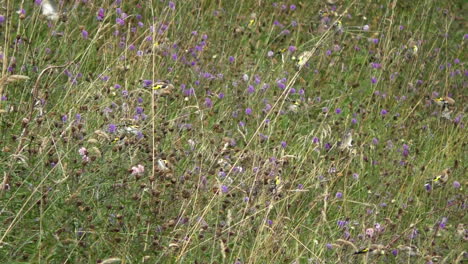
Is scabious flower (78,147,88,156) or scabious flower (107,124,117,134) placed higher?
scabious flower (78,147,88,156)

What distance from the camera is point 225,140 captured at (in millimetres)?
3406

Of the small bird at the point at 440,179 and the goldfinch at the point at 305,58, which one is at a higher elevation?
the goldfinch at the point at 305,58

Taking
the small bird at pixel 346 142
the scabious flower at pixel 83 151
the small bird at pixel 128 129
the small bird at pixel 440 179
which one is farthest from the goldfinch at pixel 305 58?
the scabious flower at pixel 83 151

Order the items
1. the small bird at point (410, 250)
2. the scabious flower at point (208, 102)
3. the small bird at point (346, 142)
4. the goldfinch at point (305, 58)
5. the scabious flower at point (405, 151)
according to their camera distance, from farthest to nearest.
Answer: the scabious flower at point (405, 151), the scabious flower at point (208, 102), the small bird at point (346, 142), the goldfinch at point (305, 58), the small bird at point (410, 250)

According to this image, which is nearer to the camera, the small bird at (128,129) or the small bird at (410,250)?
the small bird at (128,129)

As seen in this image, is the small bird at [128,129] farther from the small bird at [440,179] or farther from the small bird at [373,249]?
the small bird at [440,179]

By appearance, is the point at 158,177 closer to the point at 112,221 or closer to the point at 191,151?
the point at 112,221

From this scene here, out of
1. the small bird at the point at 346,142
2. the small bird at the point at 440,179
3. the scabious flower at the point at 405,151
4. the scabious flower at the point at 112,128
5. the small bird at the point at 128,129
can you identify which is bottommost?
the scabious flower at the point at 405,151

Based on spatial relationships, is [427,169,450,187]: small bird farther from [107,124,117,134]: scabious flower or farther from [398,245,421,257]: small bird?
[107,124,117,134]: scabious flower

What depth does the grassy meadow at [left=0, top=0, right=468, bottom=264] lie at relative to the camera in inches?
119

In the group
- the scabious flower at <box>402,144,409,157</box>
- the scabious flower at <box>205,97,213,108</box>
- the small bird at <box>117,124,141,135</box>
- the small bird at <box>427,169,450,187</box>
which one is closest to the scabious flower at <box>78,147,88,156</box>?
the small bird at <box>117,124,141,135</box>

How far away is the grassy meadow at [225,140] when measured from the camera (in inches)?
119

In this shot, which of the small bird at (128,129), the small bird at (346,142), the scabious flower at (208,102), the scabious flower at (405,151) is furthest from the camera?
the scabious flower at (405,151)

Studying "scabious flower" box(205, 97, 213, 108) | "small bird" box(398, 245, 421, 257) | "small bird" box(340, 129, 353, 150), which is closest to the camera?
"small bird" box(398, 245, 421, 257)
